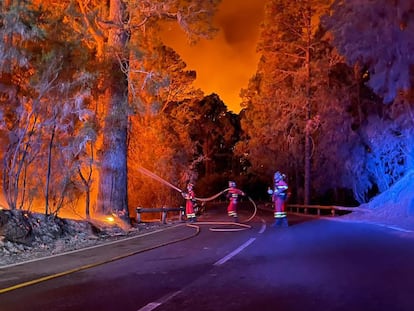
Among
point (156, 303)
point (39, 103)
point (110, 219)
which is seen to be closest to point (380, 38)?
point (110, 219)

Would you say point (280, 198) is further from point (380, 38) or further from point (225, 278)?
point (380, 38)

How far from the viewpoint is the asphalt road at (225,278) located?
7066 millimetres

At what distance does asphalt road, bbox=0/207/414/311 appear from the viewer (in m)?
7.07

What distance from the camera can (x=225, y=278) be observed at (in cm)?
878

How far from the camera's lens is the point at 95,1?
2242 cm

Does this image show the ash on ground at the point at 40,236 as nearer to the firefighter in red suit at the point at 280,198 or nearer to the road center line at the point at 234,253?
the road center line at the point at 234,253

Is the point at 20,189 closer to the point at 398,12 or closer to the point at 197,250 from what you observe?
the point at 197,250

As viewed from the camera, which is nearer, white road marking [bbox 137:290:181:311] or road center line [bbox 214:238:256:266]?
white road marking [bbox 137:290:181:311]

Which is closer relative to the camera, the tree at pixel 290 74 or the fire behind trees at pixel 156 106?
the fire behind trees at pixel 156 106

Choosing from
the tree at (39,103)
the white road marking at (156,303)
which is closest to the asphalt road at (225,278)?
the white road marking at (156,303)

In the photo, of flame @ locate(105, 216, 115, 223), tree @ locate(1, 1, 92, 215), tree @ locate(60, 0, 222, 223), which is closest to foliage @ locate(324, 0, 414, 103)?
tree @ locate(60, 0, 222, 223)

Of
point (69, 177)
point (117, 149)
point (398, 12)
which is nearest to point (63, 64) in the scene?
point (69, 177)

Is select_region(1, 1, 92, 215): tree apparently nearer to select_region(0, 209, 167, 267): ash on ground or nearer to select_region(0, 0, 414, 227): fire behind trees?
select_region(0, 0, 414, 227): fire behind trees

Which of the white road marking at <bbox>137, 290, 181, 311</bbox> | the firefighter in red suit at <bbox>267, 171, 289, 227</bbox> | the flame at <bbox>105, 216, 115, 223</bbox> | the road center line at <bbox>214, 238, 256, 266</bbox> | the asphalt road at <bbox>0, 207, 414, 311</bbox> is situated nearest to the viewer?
the white road marking at <bbox>137, 290, 181, 311</bbox>
